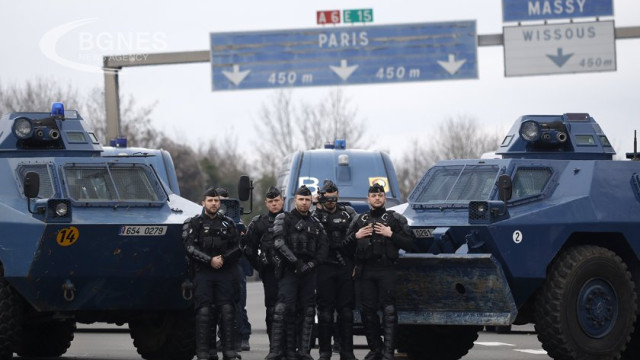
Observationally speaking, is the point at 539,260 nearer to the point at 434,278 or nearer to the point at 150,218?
the point at 434,278

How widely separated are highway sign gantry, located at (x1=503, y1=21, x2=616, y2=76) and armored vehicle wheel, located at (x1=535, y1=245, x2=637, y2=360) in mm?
14685

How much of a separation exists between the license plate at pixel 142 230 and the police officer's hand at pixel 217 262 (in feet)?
2.31

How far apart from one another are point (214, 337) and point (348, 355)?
1.53m

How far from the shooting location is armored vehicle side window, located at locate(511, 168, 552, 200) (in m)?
16.1

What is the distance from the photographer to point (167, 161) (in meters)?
22.4

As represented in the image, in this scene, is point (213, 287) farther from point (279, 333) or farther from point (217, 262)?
point (279, 333)

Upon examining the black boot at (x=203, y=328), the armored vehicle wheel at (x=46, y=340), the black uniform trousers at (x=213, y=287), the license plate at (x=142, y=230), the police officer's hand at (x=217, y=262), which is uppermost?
the license plate at (x=142, y=230)

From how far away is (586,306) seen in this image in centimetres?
1551

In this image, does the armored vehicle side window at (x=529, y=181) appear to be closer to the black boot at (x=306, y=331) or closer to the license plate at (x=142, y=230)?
the black boot at (x=306, y=331)

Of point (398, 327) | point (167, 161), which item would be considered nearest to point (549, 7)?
point (167, 161)

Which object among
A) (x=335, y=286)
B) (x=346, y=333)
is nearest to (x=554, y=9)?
(x=335, y=286)

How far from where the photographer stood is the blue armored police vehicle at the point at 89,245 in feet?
52.1

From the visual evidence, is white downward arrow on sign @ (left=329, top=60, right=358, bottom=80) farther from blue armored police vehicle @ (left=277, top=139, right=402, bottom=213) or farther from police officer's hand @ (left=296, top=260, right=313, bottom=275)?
police officer's hand @ (left=296, top=260, right=313, bottom=275)

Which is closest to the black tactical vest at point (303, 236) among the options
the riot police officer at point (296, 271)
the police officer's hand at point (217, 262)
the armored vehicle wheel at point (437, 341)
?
the riot police officer at point (296, 271)
